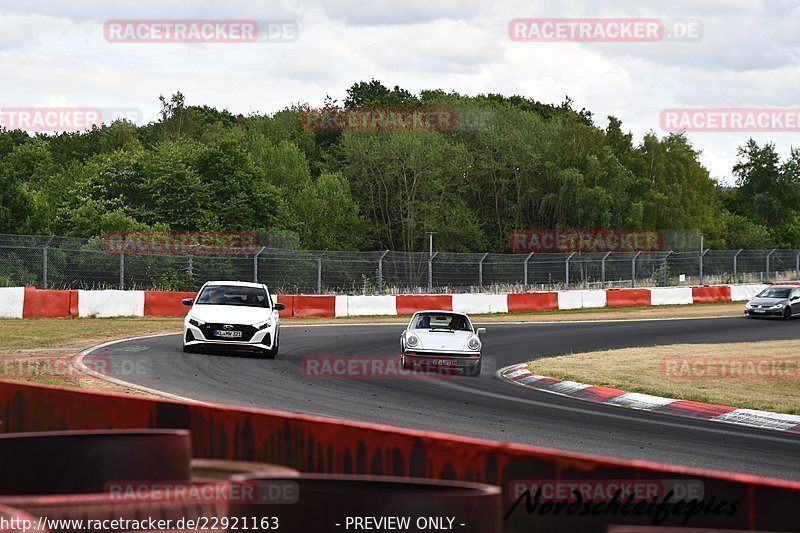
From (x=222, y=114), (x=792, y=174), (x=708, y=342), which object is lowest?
(x=708, y=342)

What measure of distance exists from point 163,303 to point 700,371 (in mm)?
16903

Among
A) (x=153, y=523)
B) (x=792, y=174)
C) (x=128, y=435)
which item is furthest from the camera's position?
(x=792, y=174)

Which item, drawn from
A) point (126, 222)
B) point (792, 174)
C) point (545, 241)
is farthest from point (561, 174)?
point (792, 174)

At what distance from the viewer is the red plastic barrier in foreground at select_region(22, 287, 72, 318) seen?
27156mm

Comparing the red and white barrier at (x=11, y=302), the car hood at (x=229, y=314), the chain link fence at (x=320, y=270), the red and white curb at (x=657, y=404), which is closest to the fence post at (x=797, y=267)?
the chain link fence at (x=320, y=270)

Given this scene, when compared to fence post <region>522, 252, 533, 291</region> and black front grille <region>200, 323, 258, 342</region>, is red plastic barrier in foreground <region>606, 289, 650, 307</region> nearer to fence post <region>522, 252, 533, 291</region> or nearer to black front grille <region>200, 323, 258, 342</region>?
fence post <region>522, 252, 533, 291</region>

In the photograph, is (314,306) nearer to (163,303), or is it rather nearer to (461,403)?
(163,303)

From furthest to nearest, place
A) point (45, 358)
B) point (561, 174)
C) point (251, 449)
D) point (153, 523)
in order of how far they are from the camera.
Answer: point (561, 174) < point (45, 358) < point (251, 449) < point (153, 523)

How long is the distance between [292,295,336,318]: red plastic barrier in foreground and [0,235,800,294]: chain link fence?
1753mm

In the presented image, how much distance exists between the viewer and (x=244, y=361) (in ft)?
60.3

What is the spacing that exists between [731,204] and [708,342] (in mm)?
91198

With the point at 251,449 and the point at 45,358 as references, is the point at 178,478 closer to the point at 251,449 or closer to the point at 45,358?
the point at 251,449

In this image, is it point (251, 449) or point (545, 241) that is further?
point (545, 241)

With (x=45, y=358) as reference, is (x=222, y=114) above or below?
above
